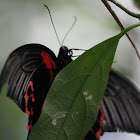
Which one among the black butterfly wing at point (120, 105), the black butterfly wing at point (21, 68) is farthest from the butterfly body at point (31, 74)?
the black butterfly wing at point (120, 105)

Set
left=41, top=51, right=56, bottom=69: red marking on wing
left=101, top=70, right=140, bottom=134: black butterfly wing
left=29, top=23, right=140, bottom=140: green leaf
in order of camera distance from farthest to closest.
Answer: left=101, top=70, right=140, bottom=134: black butterfly wing
left=41, top=51, right=56, bottom=69: red marking on wing
left=29, top=23, right=140, bottom=140: green leaf

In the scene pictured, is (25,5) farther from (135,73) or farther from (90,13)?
(135,73)

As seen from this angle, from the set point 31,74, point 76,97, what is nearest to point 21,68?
point 31,74

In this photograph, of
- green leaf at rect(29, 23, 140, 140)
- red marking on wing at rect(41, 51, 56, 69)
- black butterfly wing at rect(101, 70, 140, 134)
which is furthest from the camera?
black butterfly wing at rect(101, 70, 140, 134)

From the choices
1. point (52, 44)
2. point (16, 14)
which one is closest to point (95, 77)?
point (52, 44)

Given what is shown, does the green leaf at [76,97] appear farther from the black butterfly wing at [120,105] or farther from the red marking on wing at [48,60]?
the black butterfly wing at [120,105]

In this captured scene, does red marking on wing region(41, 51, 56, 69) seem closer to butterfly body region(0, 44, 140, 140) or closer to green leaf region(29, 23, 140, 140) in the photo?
butterfly body region(0, 44, 140, 140)

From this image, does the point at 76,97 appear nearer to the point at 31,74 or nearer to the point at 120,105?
the point at 31,74

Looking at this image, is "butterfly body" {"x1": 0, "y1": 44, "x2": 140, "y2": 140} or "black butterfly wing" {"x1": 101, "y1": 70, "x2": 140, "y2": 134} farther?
"black butterfly wing" {"x1": 101, "y1": 70, "x2": 140, "y2": 134}

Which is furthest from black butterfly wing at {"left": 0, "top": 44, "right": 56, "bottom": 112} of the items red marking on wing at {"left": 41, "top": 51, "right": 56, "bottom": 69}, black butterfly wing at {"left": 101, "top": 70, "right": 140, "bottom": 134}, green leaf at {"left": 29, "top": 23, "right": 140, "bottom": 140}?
black butterfly wing at {"left": 101, "top": 70, "right": 140, "bottom": 134}
